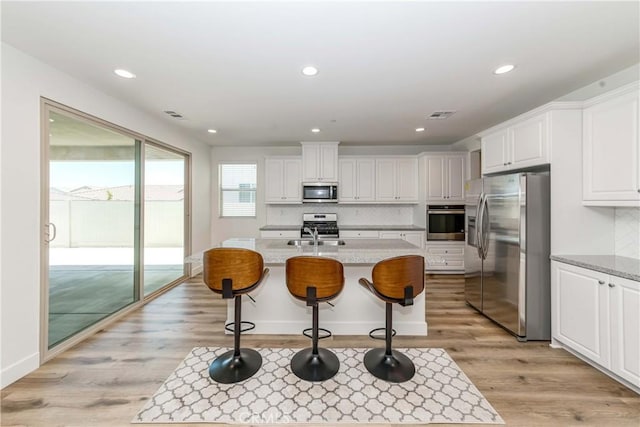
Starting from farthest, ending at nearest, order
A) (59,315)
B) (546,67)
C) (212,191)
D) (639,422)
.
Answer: (212,191) → (59,315) → (546,67) → (639,422)

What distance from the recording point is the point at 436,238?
509 cm

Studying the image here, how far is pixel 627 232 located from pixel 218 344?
4.02m

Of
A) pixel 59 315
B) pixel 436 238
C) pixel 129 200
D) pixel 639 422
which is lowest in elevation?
pixel 639 422

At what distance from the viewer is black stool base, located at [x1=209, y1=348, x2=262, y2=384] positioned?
2141mm

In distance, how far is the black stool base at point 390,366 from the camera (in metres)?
2.14

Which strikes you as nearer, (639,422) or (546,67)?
(639,422)

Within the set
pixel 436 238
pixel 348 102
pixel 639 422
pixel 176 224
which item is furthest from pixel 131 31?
pixel 436 238

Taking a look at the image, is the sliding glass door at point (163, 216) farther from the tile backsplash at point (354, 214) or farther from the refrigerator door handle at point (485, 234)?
the refrigerator door handle at point (485, 234)

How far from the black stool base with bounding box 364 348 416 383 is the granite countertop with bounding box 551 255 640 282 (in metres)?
1.68

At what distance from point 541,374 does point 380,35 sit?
9.61ft

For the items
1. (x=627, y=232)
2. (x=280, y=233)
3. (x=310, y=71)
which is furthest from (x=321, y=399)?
(x=280, y=233)

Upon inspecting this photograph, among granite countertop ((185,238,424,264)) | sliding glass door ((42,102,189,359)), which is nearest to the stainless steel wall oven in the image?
granite countertop ((185,238,424,264))

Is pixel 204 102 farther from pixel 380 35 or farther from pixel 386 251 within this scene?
pixel 386 251

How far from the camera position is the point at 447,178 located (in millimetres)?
5145
